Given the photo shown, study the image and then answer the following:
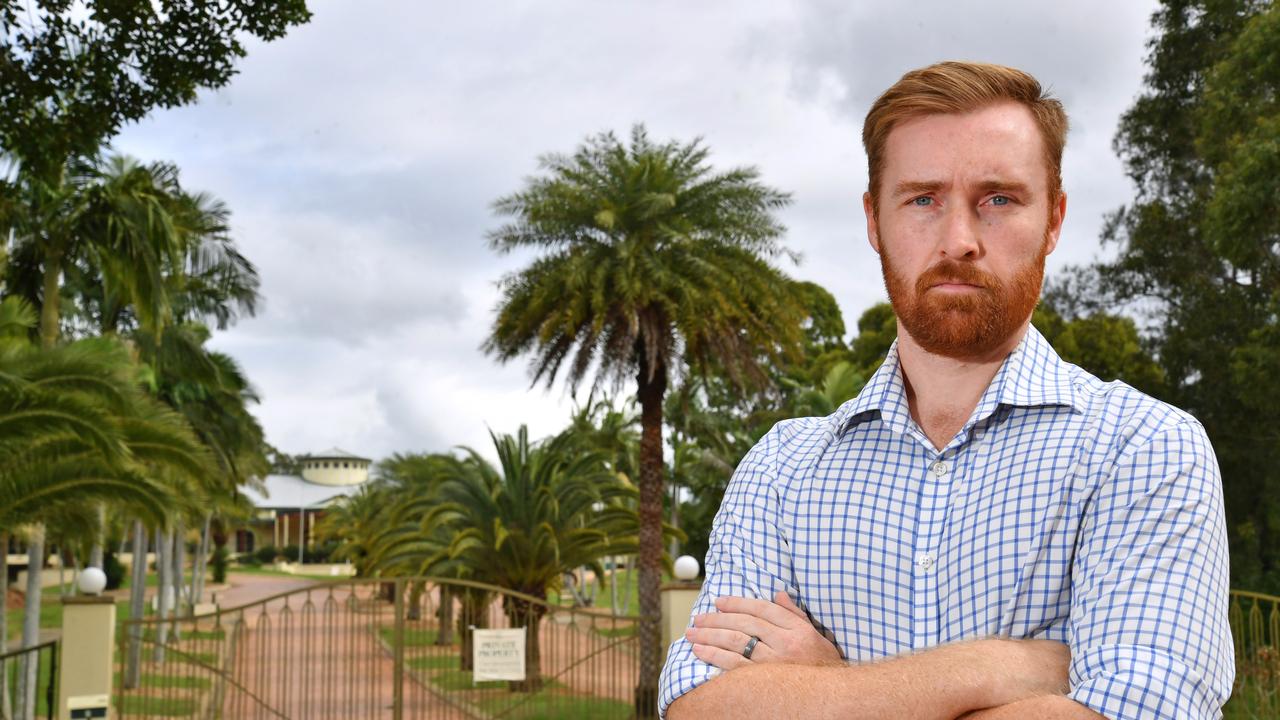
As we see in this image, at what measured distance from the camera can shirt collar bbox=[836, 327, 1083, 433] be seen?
167cm

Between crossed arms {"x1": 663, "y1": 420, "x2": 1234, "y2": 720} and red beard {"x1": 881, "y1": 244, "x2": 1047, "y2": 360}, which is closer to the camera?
crossed arms {"x1": 663, "y1": 420, "x2": 1234, "y2": 720}

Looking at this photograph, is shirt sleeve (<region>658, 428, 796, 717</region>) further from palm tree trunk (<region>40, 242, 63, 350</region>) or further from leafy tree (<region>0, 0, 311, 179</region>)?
palm tree trunk (<region>40, 242, 63, 350</region>)

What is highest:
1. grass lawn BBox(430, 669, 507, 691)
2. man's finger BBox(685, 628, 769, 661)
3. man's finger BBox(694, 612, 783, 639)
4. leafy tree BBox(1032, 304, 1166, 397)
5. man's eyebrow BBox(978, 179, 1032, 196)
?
leafy tree BBox(1032, 304, 1166, 397)

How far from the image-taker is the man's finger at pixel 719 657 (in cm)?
179

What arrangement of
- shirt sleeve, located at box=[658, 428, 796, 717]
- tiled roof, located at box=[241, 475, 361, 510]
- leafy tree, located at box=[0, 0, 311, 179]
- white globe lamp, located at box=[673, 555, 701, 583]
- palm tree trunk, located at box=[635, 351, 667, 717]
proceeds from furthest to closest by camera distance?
tiled roof, located at box=[241, 475, 361, 510] < palm tree trunk, located at box=[635, 351, 667, 717] < white globe lamp, located at box=[673, 555, 701, 583] < leafy tree, located at box=[0, 0, 311, 179] < shirt sleeve, located at box=[658, 428, 796, 717]

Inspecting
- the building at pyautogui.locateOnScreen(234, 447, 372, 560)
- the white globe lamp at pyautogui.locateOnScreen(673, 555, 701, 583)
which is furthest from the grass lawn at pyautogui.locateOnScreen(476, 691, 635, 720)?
the building at pyautogui.locateOnScreen(234, 447, 372, 560)

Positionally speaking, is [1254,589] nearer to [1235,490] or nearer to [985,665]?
[1235,490]

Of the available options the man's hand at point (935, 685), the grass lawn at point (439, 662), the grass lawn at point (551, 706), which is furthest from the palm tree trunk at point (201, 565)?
the man's hand at point (935, 685)

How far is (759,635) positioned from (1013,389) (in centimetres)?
50

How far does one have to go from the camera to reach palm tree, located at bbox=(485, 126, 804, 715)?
19469 millimetres

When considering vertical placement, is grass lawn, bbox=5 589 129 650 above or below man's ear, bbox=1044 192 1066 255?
below

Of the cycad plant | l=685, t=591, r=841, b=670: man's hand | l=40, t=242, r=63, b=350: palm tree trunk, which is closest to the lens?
l=685, t=591, r=841, b=670: man's hand

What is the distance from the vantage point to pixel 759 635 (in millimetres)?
1770

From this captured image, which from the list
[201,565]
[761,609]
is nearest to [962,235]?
[761,609]
